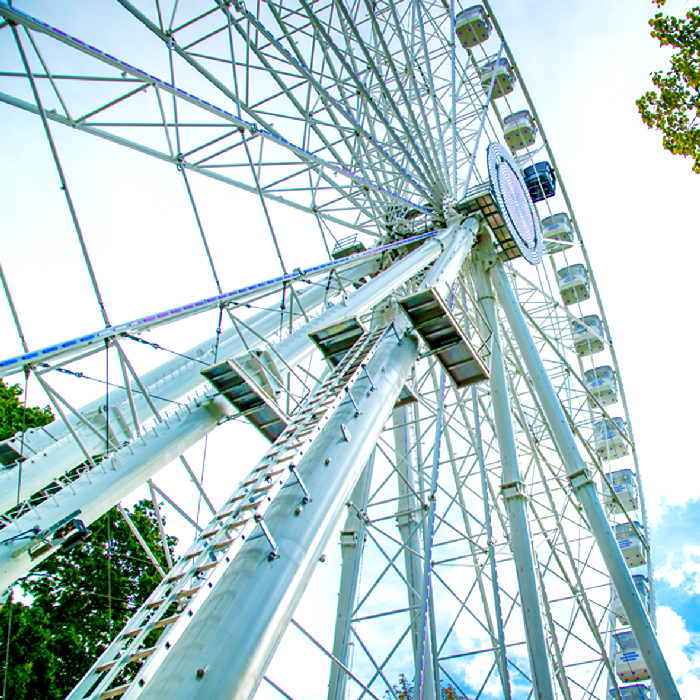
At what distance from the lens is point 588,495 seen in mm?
13141

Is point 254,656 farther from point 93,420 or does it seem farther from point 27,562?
point 93,420

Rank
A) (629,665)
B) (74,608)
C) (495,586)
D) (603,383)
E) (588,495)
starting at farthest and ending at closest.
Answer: (603,383) < (629,665) < (74,608) < (588,495) < (495,586)

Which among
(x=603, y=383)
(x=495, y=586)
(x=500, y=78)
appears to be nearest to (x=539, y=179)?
(x=500, y=78)

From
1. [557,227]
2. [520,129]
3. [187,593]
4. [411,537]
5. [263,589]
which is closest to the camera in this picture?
[187,593]

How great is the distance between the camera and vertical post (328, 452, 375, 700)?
37.9 feet

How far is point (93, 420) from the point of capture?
1117 centimetres

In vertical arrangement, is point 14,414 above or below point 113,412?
above

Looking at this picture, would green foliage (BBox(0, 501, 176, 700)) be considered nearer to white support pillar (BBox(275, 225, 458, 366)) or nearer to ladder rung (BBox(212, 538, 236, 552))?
white support pillar (BBox(275, 225, 458, 366))

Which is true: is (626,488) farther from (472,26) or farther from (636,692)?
(472,26)

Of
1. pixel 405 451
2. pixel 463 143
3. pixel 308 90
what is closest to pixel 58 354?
pixel 308 90

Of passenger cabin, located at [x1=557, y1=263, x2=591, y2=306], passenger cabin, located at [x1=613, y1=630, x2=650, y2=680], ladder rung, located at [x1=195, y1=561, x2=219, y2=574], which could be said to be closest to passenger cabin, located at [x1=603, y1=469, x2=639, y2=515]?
passenger cabin, located at [x1=613, y1=630, x2=650, y2=680]

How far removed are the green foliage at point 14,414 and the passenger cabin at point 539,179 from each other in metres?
18.5

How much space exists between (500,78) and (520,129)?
227cm

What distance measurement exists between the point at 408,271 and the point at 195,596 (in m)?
8.55
